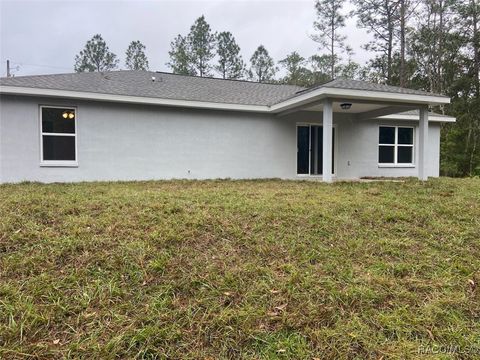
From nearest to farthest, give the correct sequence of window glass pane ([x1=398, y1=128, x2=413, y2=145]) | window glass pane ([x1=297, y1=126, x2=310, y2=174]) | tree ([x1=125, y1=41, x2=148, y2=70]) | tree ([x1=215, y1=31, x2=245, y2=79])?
window glass pane ([x1=297, y1=126, x2=310, y2=174]), window glass pane ([x1=398, y1=128, x2=413, y2=145]), tree ([x1=215, y1=31, x2=245, y2=79]), tree ([x1=125, y1=41, x2=148, y2=70])

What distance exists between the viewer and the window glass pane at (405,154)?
537 inches

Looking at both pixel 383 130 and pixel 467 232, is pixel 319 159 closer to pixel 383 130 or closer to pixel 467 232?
pixel 383 130

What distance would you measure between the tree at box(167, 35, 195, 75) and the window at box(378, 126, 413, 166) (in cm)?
2126

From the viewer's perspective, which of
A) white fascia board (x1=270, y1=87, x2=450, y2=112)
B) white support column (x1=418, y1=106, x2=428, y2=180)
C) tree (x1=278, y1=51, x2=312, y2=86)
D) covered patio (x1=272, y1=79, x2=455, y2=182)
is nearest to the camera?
white fascia board (x1=270, y1=87, x2=450, y2=112)

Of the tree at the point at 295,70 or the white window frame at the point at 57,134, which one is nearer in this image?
the white window frame at the point at 57,134

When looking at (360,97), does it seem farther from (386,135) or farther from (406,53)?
(406,53)

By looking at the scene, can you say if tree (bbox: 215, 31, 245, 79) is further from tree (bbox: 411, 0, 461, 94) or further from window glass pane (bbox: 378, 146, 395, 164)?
window glass pane (bbox: 378, 146, 395, 164)

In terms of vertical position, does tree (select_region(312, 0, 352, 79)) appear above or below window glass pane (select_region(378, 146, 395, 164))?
above

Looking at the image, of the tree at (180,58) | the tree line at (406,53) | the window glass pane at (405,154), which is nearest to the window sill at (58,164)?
the window glass pane at (405,154)

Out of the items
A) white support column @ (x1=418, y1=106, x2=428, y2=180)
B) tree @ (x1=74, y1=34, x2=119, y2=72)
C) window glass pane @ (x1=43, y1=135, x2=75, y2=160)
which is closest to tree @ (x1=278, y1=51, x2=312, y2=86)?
tree @ (x1=74, y1=34, x2=119, y2=72)

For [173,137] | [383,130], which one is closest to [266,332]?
[173,137]

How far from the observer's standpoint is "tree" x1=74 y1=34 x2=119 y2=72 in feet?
108

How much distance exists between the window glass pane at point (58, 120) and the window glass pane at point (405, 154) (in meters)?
11.9

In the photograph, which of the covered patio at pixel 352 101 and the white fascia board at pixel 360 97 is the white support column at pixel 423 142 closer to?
the covered patio at pixel 352 101
